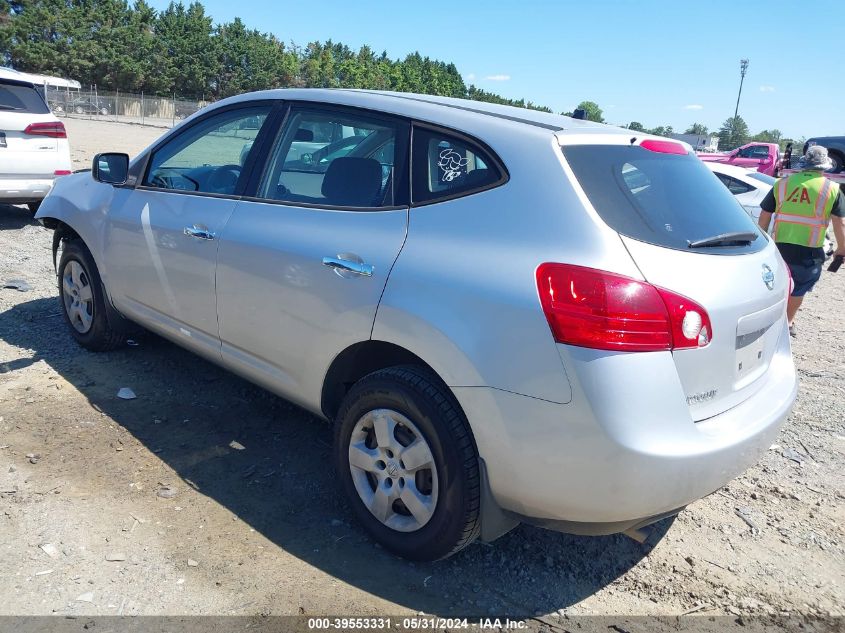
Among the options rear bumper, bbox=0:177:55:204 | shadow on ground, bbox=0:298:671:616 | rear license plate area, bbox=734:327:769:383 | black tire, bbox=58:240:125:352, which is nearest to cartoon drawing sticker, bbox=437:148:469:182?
rear license plate area, bbox=734:327:769:383

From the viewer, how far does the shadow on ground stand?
2789 millimetres

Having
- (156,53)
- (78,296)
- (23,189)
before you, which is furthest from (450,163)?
(156,53)

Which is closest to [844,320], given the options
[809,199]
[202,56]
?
[809,199]

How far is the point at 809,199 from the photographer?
19.7 ft

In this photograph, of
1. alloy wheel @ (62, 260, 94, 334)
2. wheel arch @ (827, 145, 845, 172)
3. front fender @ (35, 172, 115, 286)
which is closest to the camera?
front fender @ (35, 172, 115, 286)

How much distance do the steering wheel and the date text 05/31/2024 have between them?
220 centimetres

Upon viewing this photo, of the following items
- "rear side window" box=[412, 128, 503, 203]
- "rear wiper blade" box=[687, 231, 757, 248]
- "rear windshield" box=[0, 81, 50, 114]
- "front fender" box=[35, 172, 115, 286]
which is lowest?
"front fender" box=[35, 172, 115, 286]

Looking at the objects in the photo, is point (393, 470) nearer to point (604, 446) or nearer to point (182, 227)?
point (604, 446)

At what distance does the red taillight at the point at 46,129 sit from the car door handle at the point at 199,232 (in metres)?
6.36

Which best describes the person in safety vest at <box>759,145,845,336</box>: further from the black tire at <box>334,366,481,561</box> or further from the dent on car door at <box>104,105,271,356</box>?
the dent on car door at <box>104,105,271,356</box>

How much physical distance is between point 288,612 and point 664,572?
5.24 ft

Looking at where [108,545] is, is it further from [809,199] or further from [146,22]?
[146,22]

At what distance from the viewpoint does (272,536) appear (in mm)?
3039

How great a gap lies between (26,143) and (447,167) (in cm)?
784
